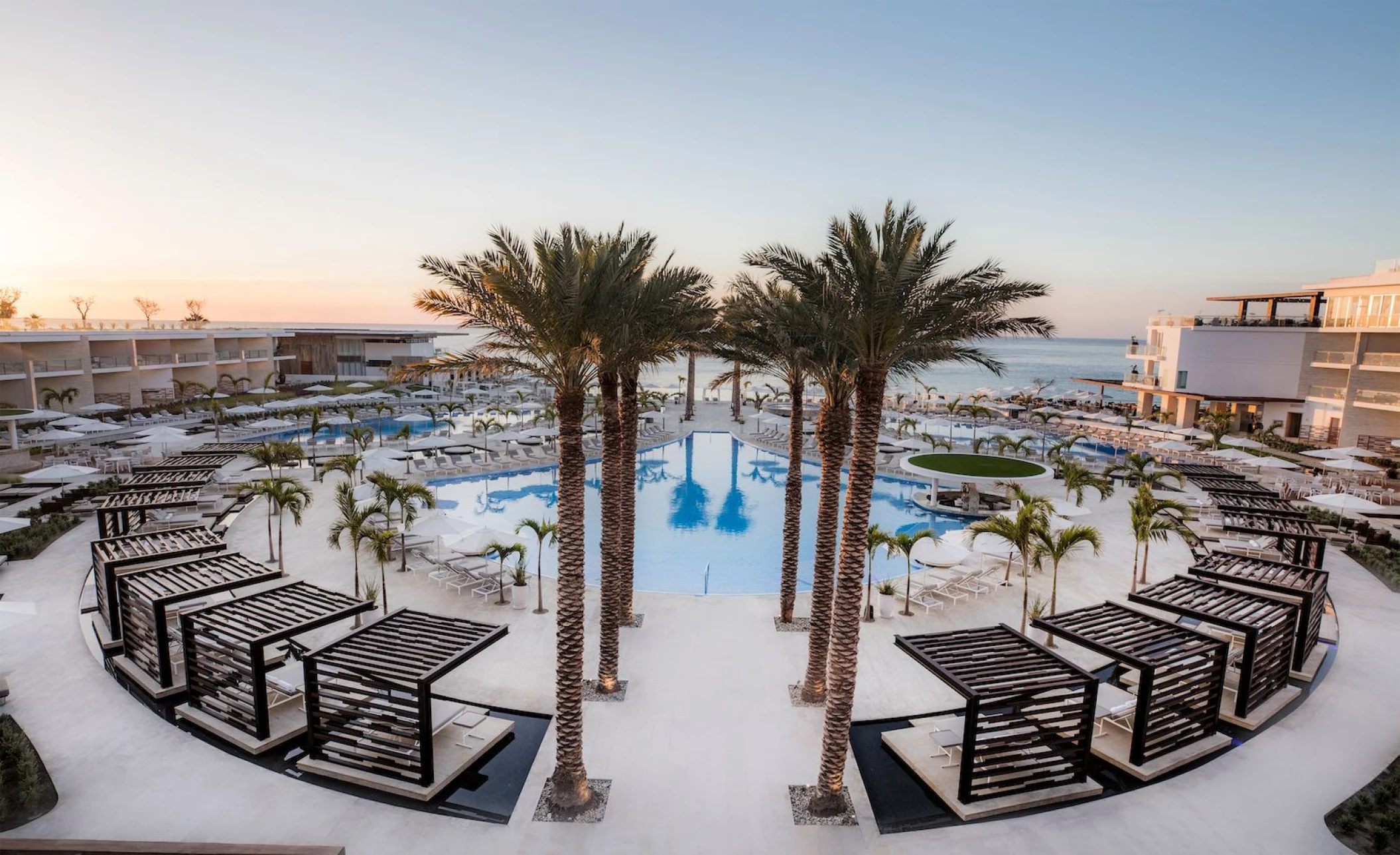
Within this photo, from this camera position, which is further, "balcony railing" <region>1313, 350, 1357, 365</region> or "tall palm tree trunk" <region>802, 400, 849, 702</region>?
"balcony railing" <region>1313, 350, 1357, 365</region>

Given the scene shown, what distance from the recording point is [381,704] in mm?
8133

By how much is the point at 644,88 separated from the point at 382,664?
21.6 m

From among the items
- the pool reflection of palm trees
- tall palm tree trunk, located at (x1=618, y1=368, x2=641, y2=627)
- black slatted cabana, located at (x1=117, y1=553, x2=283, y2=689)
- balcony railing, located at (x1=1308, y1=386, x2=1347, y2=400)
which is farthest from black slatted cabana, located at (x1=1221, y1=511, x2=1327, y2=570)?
balcony railing, located at (x1=1308, y1=386, x2=1347, y2=400)

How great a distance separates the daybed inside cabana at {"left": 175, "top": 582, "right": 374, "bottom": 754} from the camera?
877 cm

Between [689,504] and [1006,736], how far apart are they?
55.6 feet

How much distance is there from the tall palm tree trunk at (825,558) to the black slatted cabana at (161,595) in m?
8.81

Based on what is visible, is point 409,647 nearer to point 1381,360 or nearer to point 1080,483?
point 1080,483

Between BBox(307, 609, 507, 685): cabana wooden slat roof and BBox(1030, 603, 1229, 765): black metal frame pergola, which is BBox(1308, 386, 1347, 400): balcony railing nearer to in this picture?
BBox(1030, 603, 1229, 765): black metal frame pergola

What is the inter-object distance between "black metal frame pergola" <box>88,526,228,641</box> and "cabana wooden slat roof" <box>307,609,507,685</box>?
5037mm

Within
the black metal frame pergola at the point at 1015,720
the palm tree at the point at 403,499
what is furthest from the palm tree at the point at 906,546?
the palm tree at the point at 403,499

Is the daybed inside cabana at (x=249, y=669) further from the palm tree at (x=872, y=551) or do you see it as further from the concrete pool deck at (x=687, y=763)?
the palm tree at (x=872, y=551)

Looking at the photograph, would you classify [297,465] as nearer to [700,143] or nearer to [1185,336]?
[700,143]

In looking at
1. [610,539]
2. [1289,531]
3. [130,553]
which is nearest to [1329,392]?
[1289,531]

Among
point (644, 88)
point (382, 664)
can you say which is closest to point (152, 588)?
point (382, 664)
